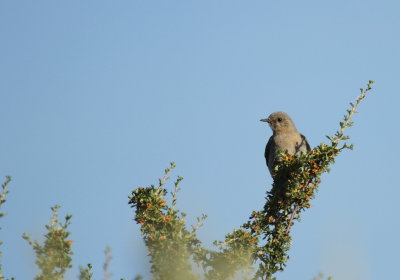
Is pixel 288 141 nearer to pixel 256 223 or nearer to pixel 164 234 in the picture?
pixel 256 223

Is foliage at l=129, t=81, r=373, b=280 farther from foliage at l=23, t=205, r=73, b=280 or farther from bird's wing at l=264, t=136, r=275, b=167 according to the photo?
bird's wing at l=264, t=136, r=275, b=167

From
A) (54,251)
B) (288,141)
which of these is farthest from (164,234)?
(288,141)

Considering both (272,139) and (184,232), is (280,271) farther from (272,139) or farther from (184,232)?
(272,139)

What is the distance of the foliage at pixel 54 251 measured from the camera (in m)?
4.21

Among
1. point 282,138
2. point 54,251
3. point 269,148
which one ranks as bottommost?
point 54,251

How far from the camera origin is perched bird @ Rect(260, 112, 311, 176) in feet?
54.6

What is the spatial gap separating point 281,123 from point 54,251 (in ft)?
43.8

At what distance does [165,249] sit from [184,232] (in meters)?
1.55

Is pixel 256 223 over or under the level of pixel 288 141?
under

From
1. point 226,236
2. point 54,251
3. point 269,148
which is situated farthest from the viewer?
point 269,148

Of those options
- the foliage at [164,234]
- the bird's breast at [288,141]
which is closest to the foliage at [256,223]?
the foliage at [164,234]

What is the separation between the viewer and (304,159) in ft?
28.7

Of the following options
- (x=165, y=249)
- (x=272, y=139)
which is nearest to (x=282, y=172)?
(x=165, y=249)

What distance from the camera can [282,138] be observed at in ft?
55.5
